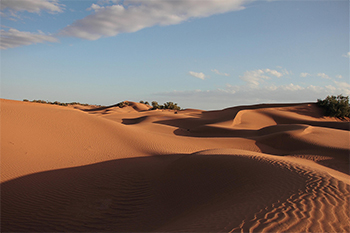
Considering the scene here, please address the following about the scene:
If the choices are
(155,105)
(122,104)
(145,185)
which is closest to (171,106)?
(155,105)

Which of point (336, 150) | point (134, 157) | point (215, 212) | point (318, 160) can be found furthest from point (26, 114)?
point (336, 150)

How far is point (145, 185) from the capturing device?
25.5 ft

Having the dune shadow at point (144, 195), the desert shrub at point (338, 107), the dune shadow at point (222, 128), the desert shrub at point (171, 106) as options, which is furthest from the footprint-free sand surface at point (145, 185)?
the desert shrub at point (171, 106)

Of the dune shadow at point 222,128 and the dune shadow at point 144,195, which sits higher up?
the dune shadow at point 222,128

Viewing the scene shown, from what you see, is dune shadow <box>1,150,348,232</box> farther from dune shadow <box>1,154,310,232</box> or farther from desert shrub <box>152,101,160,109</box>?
desert shrub <box>152,101,160,109</box>

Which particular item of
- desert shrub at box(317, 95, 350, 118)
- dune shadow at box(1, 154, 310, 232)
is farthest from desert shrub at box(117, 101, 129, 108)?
dune shadow at box(1, 154, 310, 232)

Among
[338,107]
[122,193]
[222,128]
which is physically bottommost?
[122,193]

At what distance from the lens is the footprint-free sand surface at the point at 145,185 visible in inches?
172

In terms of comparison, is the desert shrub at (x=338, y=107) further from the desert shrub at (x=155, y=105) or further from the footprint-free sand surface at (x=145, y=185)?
the desert shrub at (x=155, y=105)

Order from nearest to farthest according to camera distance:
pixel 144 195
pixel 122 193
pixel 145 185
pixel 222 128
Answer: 1. pixel 144 195
2. pixel 122 193
3. pixel 145 185
4. pixel 222 128

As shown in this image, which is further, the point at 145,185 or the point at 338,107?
the point at 338,107

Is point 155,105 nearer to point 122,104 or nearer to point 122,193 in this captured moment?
point 122,104

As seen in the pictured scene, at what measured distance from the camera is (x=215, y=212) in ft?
15.6

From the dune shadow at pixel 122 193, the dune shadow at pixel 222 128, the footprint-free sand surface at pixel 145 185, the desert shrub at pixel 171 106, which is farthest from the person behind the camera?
the desert shrub at pixel 171 106
